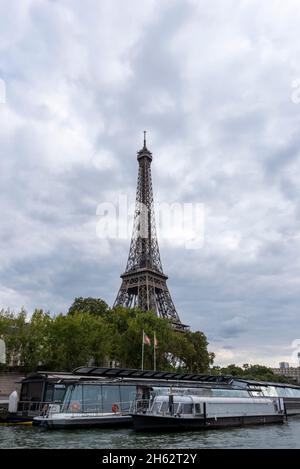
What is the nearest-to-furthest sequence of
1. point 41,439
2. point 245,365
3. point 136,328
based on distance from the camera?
point 41,439 → point 136,328 → point 245,365

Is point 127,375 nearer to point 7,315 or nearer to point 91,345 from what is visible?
point 91,345

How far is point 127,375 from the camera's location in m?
49.0

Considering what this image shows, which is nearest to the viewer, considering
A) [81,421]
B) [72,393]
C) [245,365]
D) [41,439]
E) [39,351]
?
[41,439]

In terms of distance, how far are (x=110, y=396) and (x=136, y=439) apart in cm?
1234

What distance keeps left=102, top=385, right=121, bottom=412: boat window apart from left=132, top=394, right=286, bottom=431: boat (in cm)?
211

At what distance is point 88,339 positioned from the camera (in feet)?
199

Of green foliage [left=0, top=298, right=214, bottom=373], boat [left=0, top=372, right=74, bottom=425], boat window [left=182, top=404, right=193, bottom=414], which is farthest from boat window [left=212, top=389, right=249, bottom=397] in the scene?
green foliage [left=0, top=298, right=214, bottom=373]

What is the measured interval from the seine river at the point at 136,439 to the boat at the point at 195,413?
1.20 meters

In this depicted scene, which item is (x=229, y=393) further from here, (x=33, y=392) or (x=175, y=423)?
(x=33, y=392)

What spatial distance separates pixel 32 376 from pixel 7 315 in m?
20.3

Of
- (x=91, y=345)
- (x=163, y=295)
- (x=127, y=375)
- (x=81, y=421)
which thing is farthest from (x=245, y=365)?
(x=81, y=421)

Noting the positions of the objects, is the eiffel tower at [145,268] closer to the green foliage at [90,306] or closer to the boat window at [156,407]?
the green foliage at [90,306]

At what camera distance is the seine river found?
26656mm

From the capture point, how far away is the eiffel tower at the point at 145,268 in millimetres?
104750
